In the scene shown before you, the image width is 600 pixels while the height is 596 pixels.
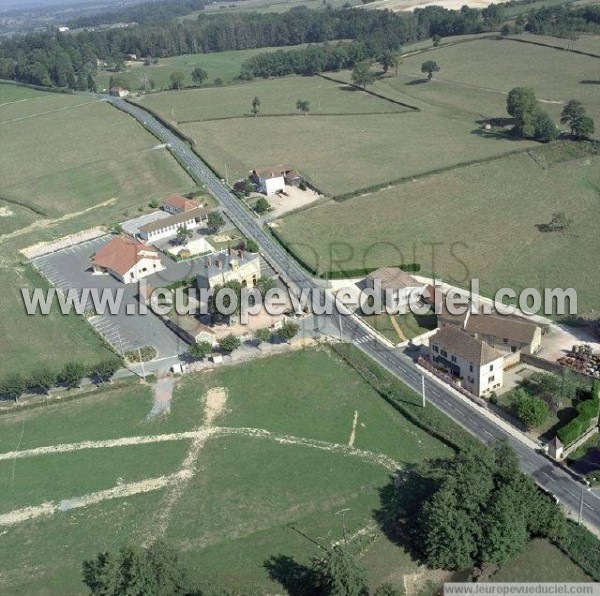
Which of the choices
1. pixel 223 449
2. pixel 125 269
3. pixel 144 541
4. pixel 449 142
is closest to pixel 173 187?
pixel 125 269

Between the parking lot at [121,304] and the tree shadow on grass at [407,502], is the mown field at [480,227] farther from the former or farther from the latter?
the tree shadow on grass at [407,502]

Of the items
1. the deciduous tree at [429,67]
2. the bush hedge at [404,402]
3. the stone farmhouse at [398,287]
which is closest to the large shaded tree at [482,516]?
the bush hedge at [404,402]

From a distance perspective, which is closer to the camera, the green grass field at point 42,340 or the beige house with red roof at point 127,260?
the green grass field at point 42,340

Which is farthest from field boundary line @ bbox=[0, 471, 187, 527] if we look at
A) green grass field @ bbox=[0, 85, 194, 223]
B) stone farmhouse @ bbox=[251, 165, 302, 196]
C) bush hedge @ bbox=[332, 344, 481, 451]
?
green grass field @ bbox=[0, 85, 194, 223]

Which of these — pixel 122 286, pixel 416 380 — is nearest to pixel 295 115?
pixel 122 286

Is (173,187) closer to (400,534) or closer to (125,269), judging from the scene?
(125,269)

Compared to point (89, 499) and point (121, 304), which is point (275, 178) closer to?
point (121, 304)
